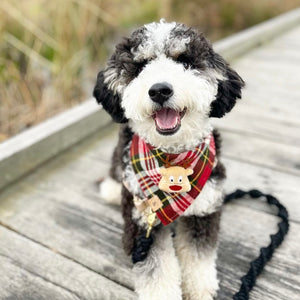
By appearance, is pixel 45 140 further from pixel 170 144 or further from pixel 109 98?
pixel 170 144

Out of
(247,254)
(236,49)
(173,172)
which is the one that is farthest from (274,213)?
(236,49)

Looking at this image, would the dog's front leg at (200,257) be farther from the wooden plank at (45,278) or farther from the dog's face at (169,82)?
the dog's face at (169,82)

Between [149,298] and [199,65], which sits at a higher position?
[199,65]

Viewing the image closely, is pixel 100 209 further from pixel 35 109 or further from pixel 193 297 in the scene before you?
pixel 35 109

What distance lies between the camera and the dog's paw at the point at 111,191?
2.27 meters

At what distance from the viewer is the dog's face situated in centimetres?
149

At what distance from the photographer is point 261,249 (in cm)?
188

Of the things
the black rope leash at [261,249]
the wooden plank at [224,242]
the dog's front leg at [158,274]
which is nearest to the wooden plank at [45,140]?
the wooden plank at [224,242]

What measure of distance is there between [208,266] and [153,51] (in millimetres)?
964

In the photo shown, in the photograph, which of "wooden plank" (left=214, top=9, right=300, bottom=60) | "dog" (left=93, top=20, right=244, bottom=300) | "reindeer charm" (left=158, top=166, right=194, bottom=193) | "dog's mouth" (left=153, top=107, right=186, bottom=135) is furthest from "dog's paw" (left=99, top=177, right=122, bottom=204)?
"wooden plank" (left=214, top=9, right=300, bottom=60)

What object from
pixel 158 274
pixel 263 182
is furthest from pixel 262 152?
pixel 158 274

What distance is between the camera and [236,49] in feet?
15.0

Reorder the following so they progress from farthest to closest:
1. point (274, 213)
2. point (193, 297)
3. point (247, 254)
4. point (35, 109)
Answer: point (35, 109)
point (274, 213)
point (247, 254)
point (193, 297)

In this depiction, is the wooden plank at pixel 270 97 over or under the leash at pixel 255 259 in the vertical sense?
under
